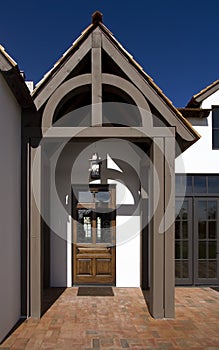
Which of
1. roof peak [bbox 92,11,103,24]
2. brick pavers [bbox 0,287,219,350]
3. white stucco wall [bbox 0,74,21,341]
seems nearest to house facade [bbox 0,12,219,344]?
roof peak [bbox 92,11,103,24]

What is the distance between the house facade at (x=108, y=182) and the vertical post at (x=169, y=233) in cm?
2

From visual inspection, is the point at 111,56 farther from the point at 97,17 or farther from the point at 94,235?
the point at 94,235

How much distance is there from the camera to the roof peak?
5418mm

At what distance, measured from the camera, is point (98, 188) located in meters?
8.03

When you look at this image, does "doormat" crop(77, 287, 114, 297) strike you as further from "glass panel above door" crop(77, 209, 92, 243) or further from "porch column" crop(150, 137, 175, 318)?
"porch column" crop(150, 137, 175, 318)

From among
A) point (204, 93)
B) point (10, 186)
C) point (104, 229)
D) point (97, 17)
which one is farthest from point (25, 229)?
point (204, 93)

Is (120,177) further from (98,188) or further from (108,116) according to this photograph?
(108,116)

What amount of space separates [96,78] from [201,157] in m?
3.89

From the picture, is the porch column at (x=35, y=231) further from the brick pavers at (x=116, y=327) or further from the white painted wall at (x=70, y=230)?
the white painted wall at (x=70, y=230)

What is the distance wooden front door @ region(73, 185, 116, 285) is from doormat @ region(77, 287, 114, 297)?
20cm

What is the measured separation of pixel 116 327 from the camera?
5293 mm

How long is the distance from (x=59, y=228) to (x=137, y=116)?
3277 millimetres

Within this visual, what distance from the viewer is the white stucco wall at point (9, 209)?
4.80 metres

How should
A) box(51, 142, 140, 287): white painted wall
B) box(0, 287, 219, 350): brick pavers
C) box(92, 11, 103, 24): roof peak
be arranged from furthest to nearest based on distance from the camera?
1. box(51, 142, 140, 287): white painted wall
2. box(92, 11, 103, 24): roof peak
3. box(0, 287, 219, 350): brick pavers
